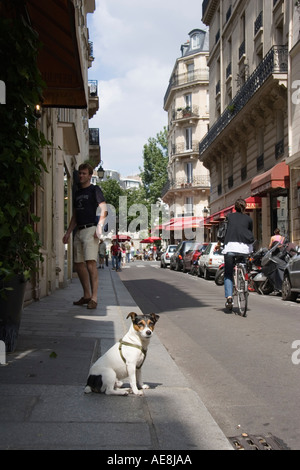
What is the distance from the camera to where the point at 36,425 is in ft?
9.89

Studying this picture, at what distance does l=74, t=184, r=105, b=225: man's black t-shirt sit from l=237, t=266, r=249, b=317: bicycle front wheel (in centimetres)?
256

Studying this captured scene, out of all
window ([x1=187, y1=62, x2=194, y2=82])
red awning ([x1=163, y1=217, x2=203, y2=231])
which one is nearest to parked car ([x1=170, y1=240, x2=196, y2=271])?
red awning ([x1=163, y1=217, x2=203, y2=231])

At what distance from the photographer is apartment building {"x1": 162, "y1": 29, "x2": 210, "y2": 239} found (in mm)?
58031

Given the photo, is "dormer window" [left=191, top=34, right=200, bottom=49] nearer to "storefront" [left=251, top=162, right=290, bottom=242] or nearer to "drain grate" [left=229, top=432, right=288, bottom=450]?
"storefront" [left=251, top=162, right=290, bottom=242]

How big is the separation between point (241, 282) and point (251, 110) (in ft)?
63.5

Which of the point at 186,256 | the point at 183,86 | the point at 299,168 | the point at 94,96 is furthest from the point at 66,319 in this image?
the point at 183,86

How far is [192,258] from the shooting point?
86.4ft

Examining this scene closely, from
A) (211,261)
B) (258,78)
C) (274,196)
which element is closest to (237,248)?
(211,261)

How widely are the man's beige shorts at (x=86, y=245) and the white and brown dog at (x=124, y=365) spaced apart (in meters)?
4.02

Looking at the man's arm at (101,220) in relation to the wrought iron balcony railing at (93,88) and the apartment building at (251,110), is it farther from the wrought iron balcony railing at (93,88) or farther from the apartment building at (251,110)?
the wrought iron balcony railing at (93,88)

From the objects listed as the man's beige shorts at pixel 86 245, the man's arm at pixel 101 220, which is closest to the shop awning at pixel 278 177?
the man's beige shorts at pixel 86 245

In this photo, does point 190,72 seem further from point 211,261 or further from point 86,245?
point 86,245

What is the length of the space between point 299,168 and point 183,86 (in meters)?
41.6

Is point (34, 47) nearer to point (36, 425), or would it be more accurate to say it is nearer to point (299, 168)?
point (36, 425)
